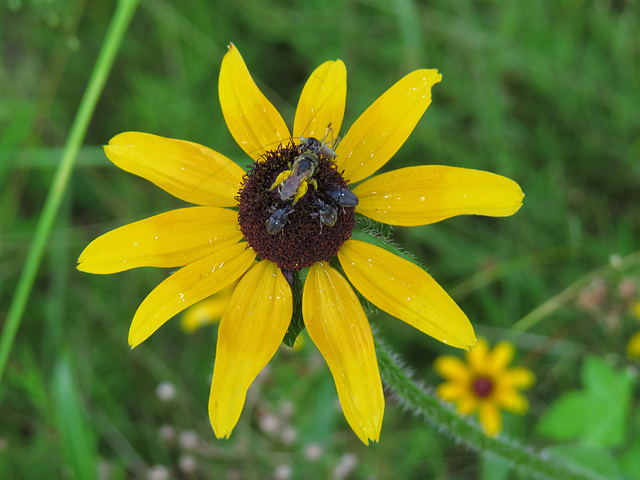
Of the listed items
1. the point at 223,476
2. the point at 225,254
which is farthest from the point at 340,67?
the point at 223,476

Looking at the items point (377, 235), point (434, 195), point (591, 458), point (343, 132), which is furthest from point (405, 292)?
point (343, 132)

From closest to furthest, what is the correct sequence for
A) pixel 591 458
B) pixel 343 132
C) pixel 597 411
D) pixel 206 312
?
1. pixel 591 458
2. pixel 597 411
3. pixel 206 312
4. pixel 343 132

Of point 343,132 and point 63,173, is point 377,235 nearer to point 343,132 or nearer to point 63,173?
point 63,173

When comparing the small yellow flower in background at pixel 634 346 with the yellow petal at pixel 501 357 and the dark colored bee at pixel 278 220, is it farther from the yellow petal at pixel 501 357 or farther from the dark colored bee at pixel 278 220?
the dark colored bee at pixel 278 220

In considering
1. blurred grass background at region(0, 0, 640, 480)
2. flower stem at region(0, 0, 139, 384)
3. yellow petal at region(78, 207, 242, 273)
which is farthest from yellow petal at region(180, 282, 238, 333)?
yellow petal at region(78, 207, 242, 273)

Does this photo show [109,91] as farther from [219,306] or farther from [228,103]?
[228,103]

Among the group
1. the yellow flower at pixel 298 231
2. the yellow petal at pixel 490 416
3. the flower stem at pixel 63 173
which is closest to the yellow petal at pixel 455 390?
the yellow petal at pixel 490 416
